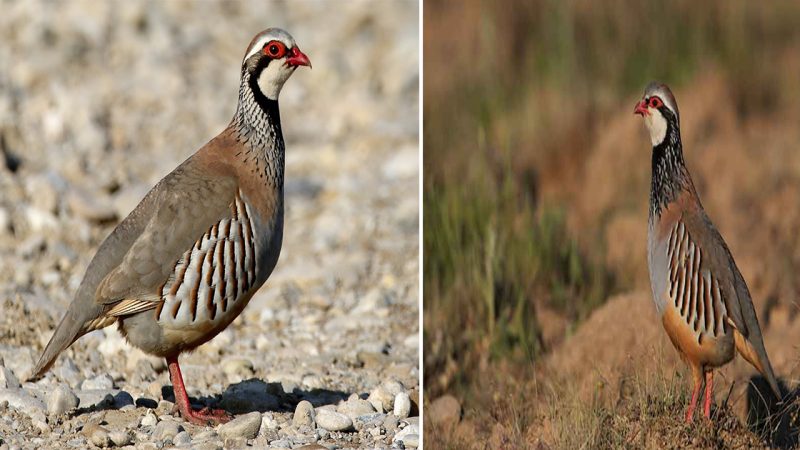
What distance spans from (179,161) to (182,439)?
5.92m

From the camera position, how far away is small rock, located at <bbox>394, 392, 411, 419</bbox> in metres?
6.57

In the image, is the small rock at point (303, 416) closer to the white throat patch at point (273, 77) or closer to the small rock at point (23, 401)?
the small rock at point (23, 401)

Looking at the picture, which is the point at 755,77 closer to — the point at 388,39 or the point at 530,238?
the point at 530,238

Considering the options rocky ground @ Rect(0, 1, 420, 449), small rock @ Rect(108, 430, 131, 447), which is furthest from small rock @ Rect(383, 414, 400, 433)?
small rock @ Rect(108, 430, 131, 447)

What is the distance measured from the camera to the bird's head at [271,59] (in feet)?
21.7

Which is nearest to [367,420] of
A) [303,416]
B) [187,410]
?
[303,416]

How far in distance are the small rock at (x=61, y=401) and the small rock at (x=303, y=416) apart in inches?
46.1

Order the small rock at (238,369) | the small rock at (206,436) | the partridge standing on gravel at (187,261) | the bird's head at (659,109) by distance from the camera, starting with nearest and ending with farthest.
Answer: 1. the bird's head at (659,109)
2. the small rock at (206,436)
3. the partridge standing on gravel at (187,261)
4. the small rock at (238,369)

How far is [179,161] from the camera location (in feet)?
38.1

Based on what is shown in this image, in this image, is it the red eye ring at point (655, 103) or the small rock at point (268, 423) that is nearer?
the red eye ring at point (655, 103)

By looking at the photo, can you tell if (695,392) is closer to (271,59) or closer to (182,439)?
(182,439)

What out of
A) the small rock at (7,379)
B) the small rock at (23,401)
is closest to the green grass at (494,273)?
the small rock at (23,401)

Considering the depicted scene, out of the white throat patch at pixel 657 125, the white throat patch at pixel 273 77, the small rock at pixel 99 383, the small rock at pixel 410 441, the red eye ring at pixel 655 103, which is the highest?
the white throat patch at pixel 273 77

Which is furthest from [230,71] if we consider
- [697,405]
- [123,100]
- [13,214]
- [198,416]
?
[697,405]
